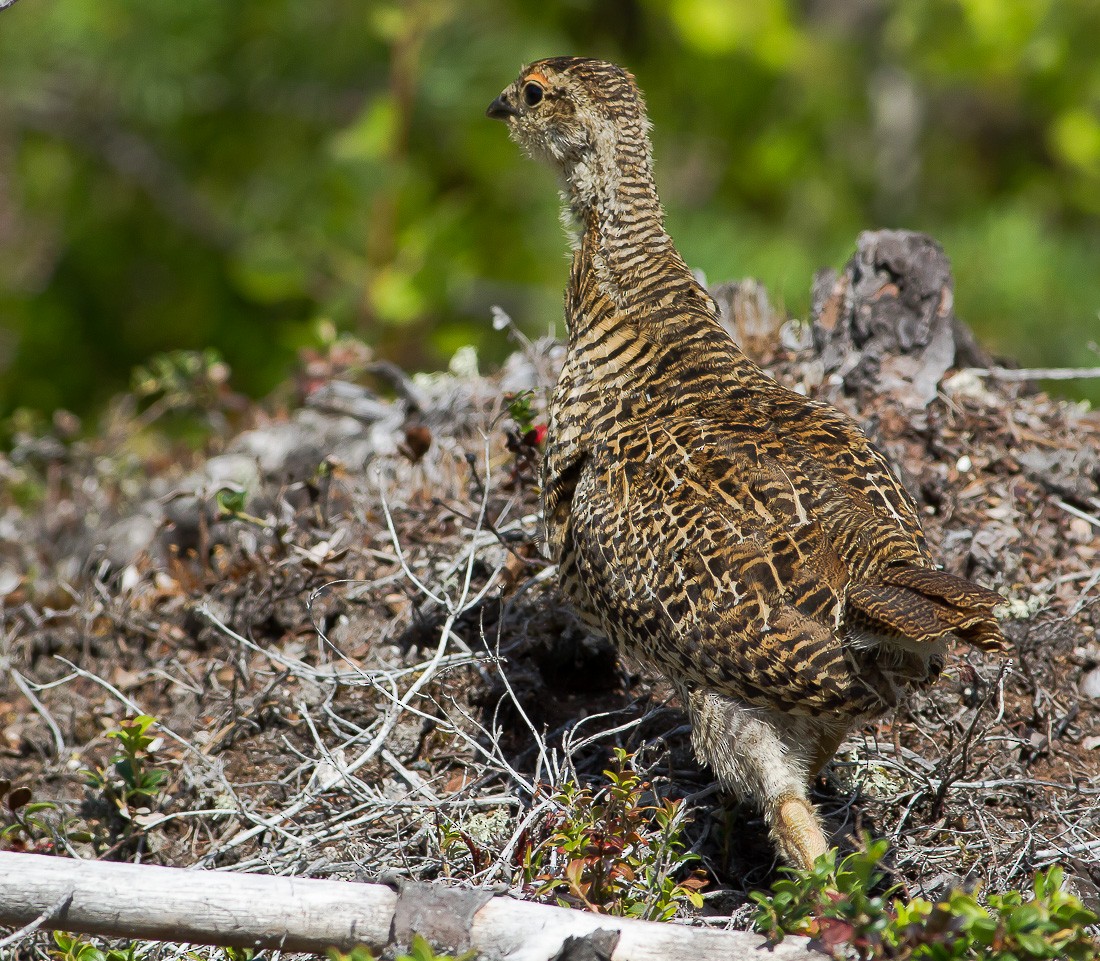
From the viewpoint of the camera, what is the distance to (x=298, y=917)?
8.90 feet

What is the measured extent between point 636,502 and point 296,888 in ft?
4.85

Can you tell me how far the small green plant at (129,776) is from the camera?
3.91 metres

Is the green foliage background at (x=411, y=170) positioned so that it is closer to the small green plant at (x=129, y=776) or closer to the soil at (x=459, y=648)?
the soil at (x=459, y=648)

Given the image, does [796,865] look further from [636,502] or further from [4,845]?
[4,845]

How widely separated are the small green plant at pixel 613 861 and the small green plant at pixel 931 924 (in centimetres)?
55

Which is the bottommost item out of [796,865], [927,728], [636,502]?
[796,865]

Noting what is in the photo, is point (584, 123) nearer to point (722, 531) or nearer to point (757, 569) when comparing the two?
point (722, 531)

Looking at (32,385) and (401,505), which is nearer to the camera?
(401,505)

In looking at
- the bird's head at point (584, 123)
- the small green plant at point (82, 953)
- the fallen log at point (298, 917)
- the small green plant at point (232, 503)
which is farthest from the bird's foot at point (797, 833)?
the small green plant at point (232, 503)

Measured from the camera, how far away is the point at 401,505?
201 inches

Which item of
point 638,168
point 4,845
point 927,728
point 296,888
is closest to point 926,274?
point 638,168

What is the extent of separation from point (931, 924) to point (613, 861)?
1.05m

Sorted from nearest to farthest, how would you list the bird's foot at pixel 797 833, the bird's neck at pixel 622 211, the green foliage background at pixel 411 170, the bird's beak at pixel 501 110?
the bird's foot at pixel 797 833 < the bird's neck at pixel 622 211 < the bird's beak at pixel 501 110 < the green foliage background at pixel 411 170

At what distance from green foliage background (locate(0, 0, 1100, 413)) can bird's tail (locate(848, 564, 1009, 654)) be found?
5.41m
